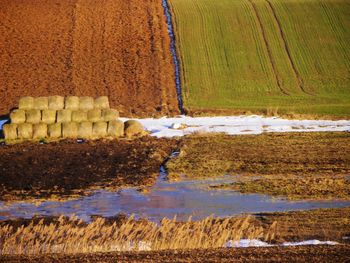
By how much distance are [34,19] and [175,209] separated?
3193cm

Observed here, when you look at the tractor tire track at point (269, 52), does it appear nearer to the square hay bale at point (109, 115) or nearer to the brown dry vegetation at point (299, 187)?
the square hay bale at point (109, 115)

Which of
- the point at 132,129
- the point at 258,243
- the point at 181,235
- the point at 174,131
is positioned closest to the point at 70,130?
the point at 132,129

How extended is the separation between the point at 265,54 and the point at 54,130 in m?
19.0

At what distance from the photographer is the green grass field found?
39.6 m

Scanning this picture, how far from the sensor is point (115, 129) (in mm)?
31031

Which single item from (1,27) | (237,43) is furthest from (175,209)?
(1,27)

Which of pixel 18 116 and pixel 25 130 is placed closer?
pixel 25 130

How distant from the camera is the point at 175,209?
2036 cm

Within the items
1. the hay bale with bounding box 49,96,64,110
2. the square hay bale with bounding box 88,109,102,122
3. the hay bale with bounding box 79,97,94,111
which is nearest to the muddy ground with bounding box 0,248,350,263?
the square hay bale with bounding box 88,109,102,122

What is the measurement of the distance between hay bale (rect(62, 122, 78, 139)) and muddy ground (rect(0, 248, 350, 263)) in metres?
15.6

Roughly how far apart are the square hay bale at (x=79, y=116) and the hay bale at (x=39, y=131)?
47.0 inches

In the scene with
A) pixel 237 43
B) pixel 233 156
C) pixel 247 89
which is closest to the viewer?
pixel 233 156

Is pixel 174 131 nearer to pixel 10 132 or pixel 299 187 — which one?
pixel 10 132

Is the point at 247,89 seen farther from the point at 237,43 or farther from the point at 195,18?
the point at 195,18
